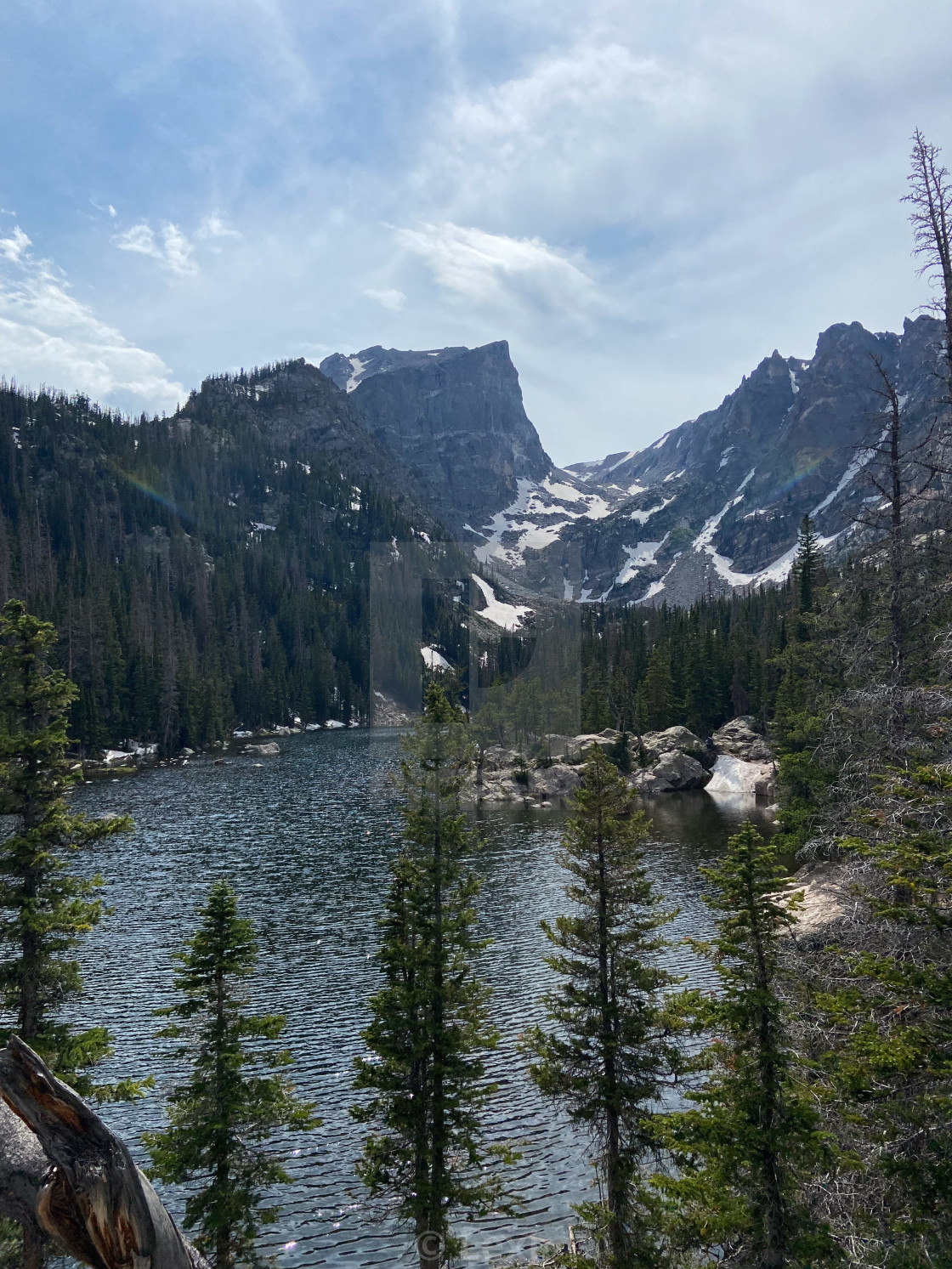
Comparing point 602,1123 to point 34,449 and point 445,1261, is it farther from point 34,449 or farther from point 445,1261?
point 34,449

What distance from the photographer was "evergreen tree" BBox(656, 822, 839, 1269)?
11.3m

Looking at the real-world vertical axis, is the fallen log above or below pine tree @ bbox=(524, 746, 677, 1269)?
above

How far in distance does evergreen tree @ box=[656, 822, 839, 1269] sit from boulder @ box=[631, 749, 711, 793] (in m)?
66.8

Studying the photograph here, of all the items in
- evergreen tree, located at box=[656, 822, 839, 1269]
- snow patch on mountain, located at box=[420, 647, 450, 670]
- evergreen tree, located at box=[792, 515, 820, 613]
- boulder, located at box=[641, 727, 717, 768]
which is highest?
evergreen tree, located at box=[792, 515, 820, 613]

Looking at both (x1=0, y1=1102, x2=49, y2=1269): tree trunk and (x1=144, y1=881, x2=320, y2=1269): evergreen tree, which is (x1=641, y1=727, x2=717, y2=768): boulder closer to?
(x1=144, y1=881, x2=320, y2=1269): evergreen tree

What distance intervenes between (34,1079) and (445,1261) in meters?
15.1

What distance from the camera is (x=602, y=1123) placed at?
53.9 feet

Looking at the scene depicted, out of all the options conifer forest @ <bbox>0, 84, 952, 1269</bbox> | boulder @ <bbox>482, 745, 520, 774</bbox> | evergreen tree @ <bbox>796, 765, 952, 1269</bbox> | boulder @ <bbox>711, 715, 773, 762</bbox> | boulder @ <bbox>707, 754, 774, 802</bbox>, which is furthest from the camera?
boulder @ <bbox>482, 745, 520, 774</bbox>

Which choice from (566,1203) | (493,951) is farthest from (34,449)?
(566,1203)

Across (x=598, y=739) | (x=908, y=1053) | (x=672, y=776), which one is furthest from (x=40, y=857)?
(x=598, y=739)

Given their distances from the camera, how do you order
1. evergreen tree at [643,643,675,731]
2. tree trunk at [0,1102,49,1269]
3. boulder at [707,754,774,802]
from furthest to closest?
Result: evergreen tree at [643,643,675,731], boulder at [707,754,774,802], tree trunk at [0,1102,49,1269]

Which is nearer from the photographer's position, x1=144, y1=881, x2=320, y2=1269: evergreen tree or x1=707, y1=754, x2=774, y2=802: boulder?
x1=144, y1=881, x2=320, y2=1269: evergreen tree

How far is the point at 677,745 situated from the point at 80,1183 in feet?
284

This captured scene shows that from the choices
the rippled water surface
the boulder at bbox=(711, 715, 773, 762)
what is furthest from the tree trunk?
the boulder at bbox=(711, 715, 773, 762)
